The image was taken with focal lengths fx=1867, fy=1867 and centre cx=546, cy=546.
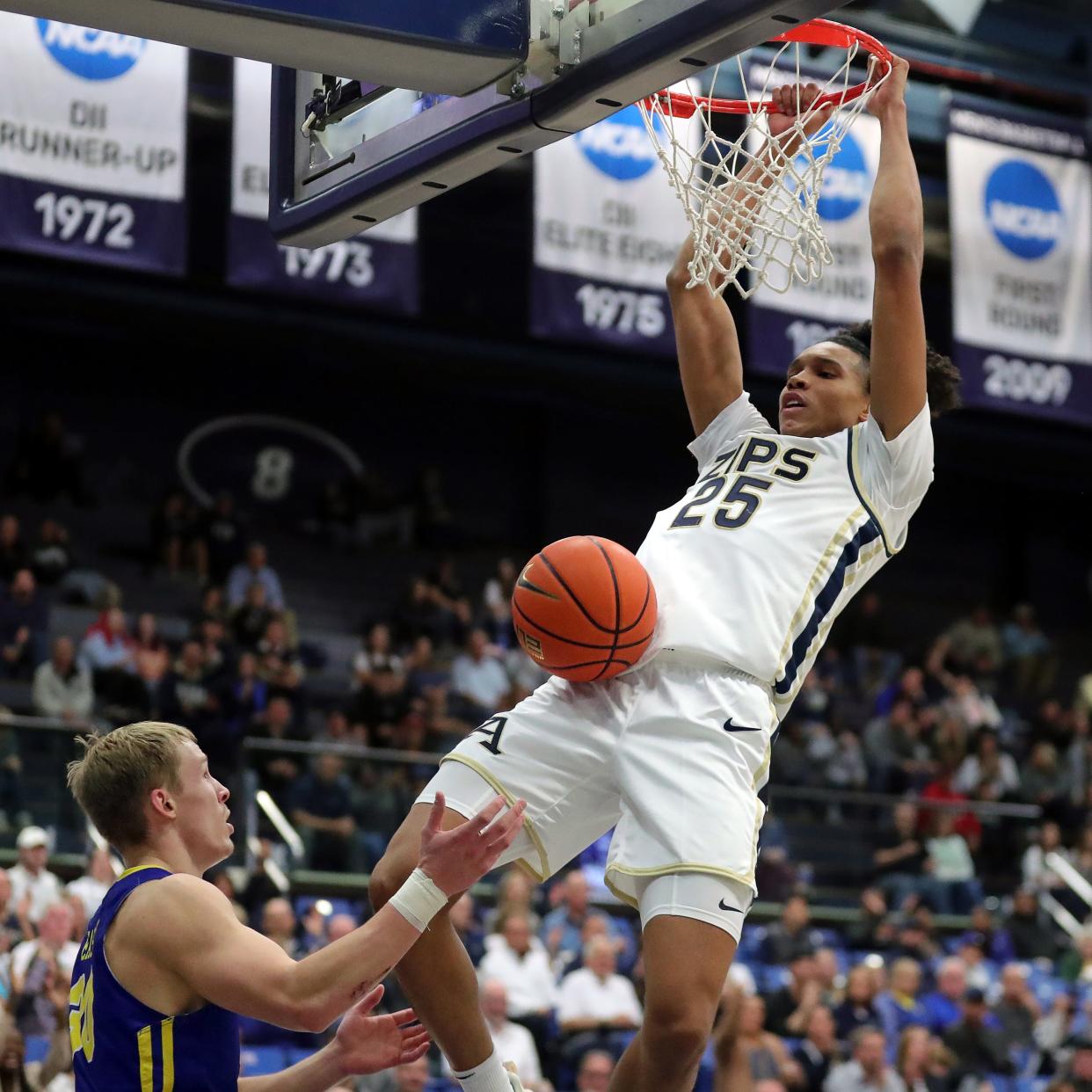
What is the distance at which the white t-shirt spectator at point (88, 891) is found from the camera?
390 inches

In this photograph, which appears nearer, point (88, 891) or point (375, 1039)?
point (375, 1039)

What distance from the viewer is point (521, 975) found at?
1070 cm

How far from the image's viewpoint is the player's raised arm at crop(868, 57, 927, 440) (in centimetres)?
479

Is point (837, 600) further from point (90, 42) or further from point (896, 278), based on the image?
point (90, 42)

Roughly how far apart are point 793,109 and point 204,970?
3055 millimetres

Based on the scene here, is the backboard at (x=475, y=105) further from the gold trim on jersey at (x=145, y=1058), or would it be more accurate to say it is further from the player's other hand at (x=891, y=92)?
the gold trim on jersey at (x=145, y=1058)

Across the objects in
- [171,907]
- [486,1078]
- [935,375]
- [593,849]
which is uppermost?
[935,375]

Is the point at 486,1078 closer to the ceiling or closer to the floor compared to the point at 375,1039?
closer to the floor

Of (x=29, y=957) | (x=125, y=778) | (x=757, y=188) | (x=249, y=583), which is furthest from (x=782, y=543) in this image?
(x=249, y=583)

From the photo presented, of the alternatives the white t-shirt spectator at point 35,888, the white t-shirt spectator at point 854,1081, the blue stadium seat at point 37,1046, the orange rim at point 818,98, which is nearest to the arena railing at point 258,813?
the white t-shirt spectator at point 35,888

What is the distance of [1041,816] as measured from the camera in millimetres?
15711

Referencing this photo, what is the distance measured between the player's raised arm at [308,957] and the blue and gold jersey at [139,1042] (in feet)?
0.30

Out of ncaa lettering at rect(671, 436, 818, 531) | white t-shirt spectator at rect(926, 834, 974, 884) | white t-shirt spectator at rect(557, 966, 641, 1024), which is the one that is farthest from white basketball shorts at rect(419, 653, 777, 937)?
white t-shirt spectator at rect(926, 834, 974, 884)

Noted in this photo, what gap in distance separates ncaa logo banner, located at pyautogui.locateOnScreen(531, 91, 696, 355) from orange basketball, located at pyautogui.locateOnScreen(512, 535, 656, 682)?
33.3ft
